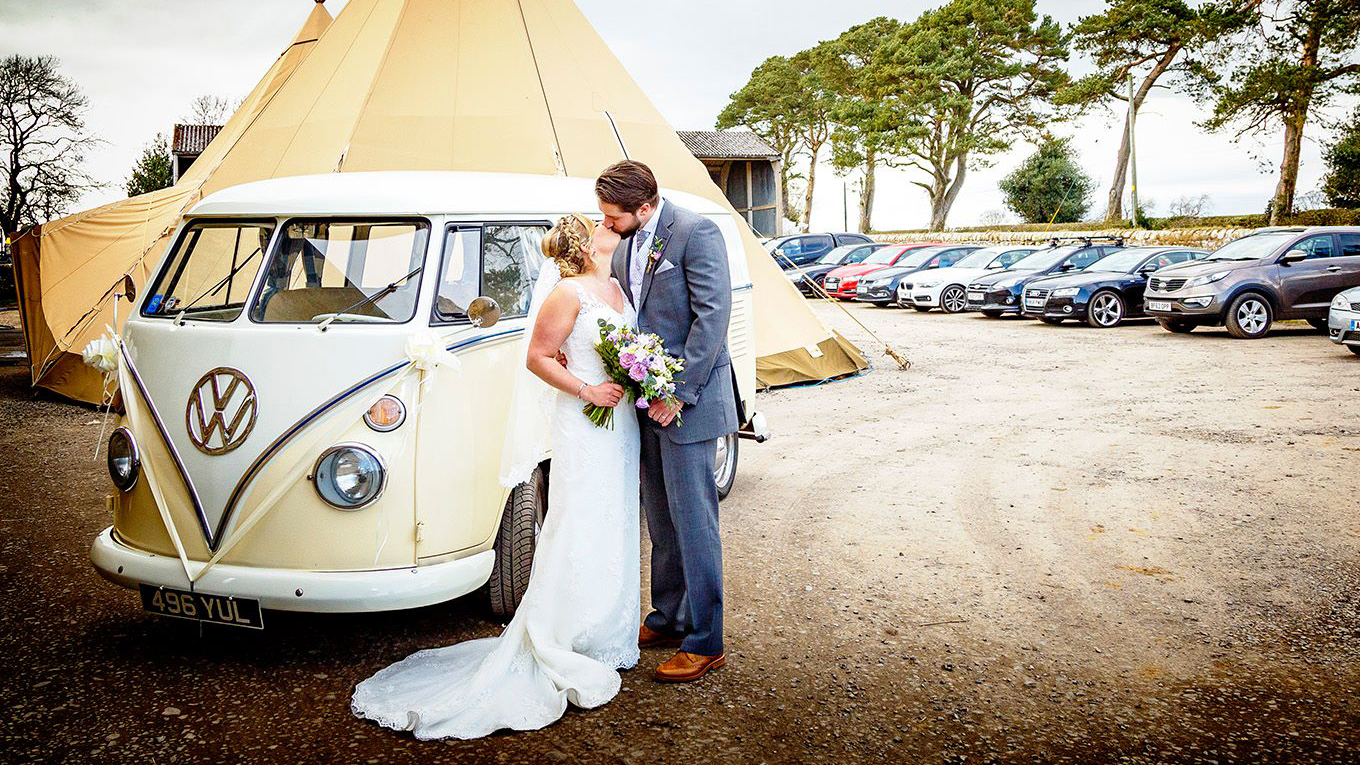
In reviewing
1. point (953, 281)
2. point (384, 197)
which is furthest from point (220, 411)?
point (953, 281)

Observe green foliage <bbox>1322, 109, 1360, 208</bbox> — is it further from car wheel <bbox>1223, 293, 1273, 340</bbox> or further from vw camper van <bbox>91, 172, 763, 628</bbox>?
vw camper van <bbox>91, 172, 763, 628</bbox>

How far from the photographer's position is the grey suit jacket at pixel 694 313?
4059 millimetres

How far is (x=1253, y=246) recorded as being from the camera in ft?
55.5

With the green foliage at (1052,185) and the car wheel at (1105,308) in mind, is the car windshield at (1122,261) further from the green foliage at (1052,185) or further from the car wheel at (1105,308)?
the green foliage at (1052,185)

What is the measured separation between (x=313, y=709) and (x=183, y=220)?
247cm

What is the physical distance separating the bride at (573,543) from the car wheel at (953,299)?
63.9 ft

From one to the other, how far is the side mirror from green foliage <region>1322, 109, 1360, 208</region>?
102 ft

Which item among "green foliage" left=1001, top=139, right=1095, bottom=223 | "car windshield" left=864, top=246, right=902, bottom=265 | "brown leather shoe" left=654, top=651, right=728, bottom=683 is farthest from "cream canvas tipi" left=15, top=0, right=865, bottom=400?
"green foliage" left=1001, top=139, right=1095, bottom=223

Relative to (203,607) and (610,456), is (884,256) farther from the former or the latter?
(203,607)

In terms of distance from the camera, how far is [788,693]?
4.06m

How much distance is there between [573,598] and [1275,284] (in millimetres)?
15521

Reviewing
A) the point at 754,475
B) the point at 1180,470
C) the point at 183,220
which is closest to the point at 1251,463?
the point at 1180,470

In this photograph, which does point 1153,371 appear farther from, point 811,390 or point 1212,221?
point 1212,221

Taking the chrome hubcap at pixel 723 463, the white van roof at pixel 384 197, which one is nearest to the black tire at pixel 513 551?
the white van roof at pixel 384 197
